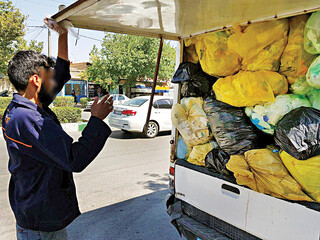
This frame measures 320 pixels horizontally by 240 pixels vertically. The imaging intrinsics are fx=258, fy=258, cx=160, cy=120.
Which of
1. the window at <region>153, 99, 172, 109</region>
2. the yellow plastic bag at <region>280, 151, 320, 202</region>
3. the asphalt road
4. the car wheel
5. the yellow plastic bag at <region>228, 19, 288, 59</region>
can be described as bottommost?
the asphalt road

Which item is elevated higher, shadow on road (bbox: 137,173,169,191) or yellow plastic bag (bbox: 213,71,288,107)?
yellow plastic bag (bbox: 213,71,288,107)

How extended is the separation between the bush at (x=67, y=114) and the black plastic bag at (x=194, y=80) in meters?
8.50

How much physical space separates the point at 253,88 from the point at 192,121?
754mm

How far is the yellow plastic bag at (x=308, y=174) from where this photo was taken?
1639 millimetres

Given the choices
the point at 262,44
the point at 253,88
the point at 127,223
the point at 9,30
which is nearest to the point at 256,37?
the point at 262,44

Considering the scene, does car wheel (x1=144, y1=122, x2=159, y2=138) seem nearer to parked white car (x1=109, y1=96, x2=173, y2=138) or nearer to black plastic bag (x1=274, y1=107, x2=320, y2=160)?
parked white car (x1=109, y1=96, x2=173, y2=138)

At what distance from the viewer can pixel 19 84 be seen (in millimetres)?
1595

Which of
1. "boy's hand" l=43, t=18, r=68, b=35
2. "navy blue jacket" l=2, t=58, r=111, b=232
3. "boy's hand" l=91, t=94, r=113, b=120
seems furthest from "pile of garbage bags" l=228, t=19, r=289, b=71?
"boy's hand" l=43, t=18, r=68, b=35

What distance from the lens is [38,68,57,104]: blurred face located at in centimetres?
168

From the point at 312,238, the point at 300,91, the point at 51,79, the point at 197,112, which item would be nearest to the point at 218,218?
the point at 312,238

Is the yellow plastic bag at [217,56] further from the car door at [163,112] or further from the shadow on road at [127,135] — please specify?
the shadow on road at [127,135]

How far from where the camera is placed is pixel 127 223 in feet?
11.2

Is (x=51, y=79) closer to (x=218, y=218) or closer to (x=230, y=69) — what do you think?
(x=230, y=69)

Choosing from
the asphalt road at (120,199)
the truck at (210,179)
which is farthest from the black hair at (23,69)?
the asphalt road at (120,199)
